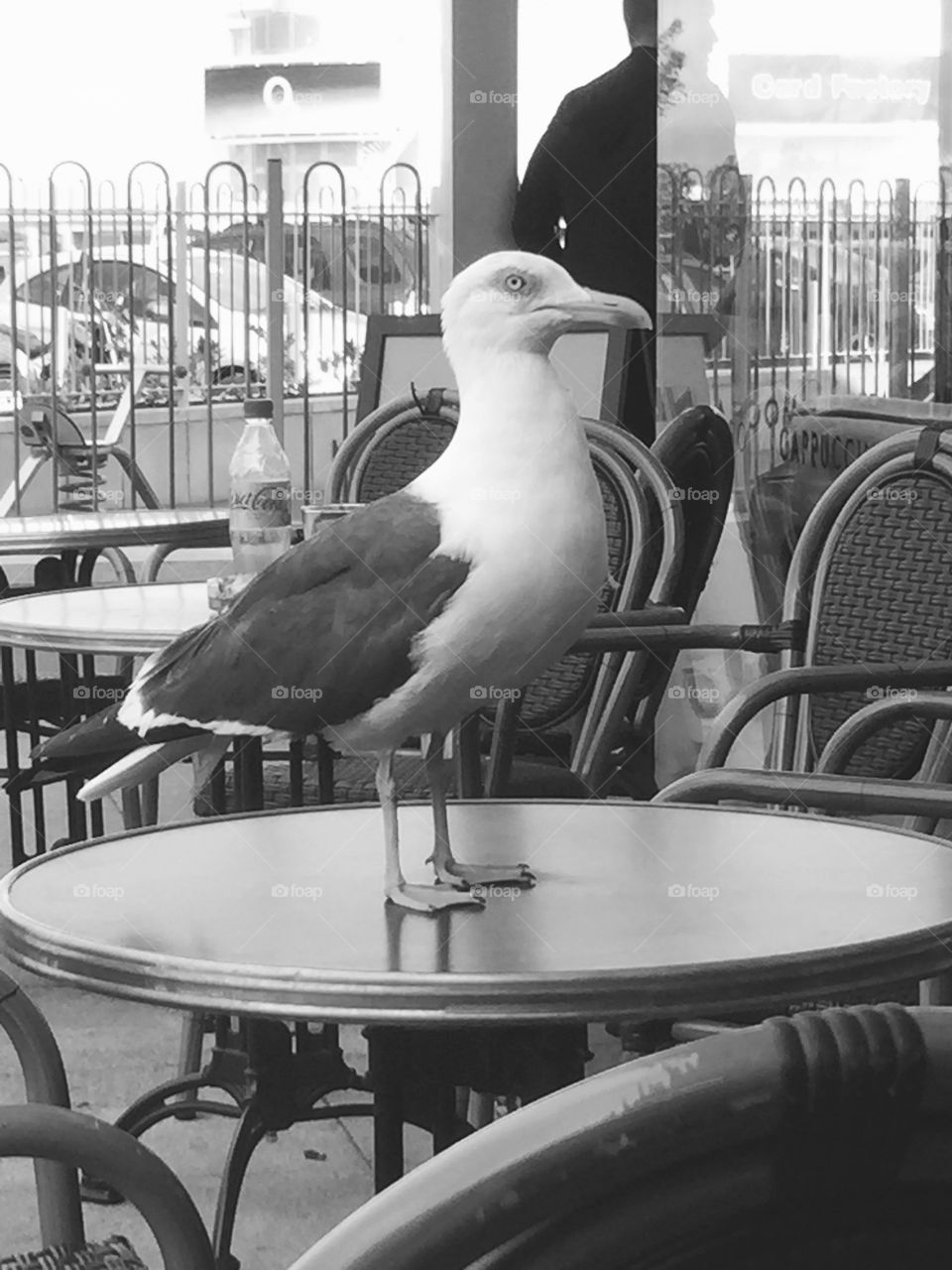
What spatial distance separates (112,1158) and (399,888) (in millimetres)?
393

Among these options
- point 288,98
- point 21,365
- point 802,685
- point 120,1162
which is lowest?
point 120,1162

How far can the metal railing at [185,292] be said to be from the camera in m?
9.74

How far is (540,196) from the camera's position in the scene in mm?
5148

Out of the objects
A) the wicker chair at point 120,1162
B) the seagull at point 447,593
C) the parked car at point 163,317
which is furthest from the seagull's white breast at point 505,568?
the parked car at point 163,317

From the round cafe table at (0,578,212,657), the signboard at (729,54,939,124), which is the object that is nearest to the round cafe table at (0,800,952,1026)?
the round cafe table at (0,578,212,657)

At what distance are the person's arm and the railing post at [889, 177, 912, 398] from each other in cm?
121

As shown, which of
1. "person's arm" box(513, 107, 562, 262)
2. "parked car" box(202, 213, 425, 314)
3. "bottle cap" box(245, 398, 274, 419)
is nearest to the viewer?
"bottle cap" box(245, 398, 274, 419)

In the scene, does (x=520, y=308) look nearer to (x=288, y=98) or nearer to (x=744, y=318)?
(x=744, y=318)

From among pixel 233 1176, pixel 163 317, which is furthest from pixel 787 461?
pixel 163 317

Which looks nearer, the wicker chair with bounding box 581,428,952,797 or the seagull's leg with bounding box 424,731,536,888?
the seagull's leg with bounding box 424,731,536,888

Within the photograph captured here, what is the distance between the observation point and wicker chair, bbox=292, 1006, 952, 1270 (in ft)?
1.63

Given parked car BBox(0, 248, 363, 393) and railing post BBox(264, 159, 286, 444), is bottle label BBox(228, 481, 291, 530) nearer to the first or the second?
railing post BBox(264, 159, 286, 444)

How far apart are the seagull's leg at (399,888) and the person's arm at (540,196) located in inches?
147

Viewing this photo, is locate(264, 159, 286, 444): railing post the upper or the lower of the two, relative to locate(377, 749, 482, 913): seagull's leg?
upper
